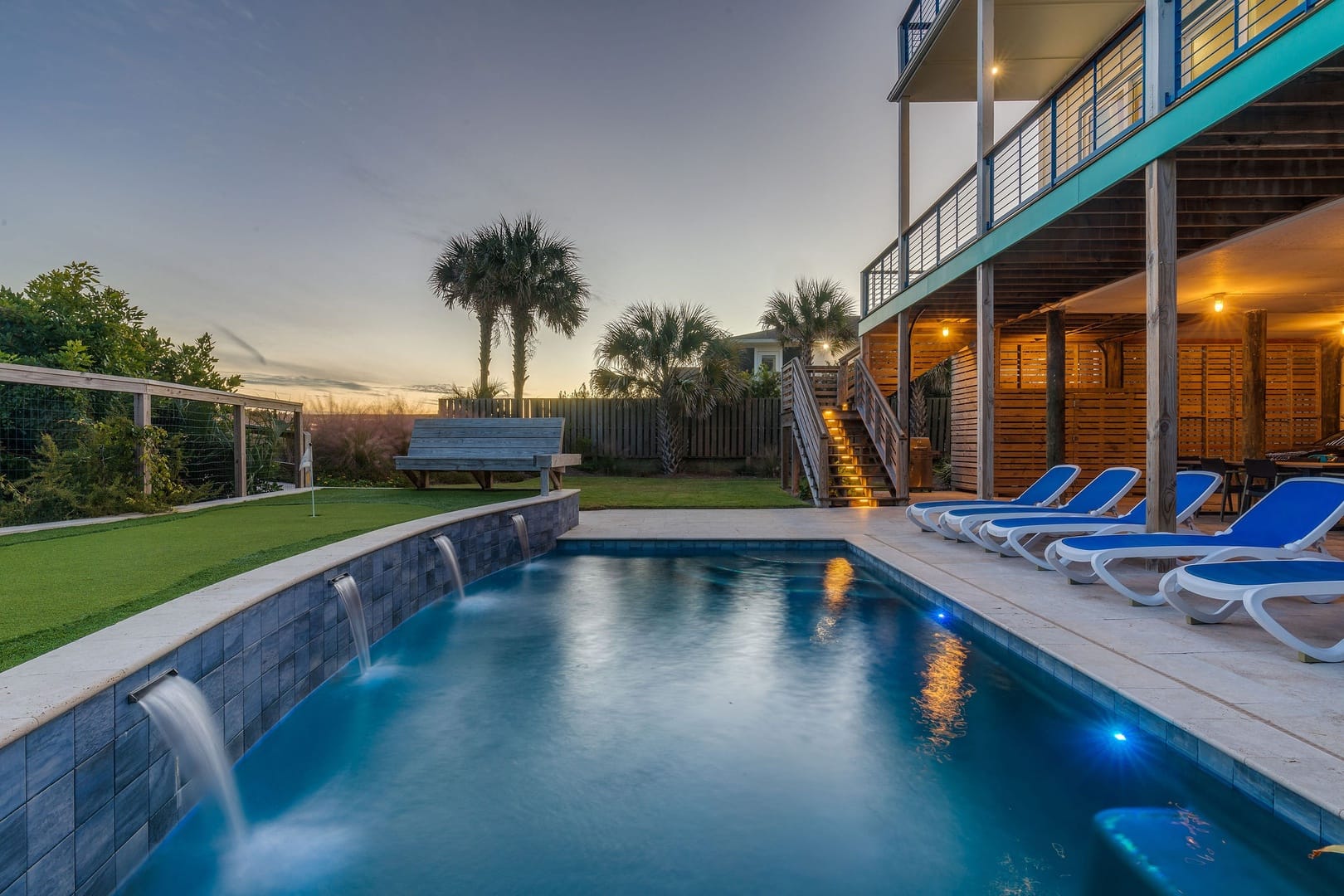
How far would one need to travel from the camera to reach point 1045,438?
11.9 m

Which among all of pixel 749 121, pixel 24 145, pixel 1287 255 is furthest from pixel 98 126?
pixel 1287 255

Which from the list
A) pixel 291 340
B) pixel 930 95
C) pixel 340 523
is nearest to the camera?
pixel 340 523

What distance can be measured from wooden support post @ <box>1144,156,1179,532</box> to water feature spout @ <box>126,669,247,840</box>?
5.62 metres

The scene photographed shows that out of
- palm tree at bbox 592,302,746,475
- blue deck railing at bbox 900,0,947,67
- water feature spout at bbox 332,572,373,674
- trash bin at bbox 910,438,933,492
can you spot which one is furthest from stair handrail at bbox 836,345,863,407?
water feature spout at bbox 332,572,373,674

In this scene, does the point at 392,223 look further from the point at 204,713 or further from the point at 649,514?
the point at 204,713

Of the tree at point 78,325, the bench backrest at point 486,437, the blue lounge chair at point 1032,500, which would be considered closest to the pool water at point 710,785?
the blue lounge chair at point 1032,500

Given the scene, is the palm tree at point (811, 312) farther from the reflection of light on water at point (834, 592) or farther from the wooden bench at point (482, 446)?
the reflection of light on water at point (834, 592)

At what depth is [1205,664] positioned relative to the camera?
319 centimetres

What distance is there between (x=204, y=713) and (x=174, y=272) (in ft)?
39.7

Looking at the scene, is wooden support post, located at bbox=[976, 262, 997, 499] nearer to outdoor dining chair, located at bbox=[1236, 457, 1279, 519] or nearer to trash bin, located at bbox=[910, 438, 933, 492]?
outdoor dining chair, located at bbox=[1236, 457, 1279, 519]

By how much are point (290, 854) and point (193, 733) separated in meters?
0.51

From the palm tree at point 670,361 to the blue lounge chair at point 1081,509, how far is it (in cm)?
1020

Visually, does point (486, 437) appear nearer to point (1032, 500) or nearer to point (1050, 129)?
point (1032, 500)

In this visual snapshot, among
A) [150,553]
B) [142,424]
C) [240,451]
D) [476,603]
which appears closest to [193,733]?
[150,553]
